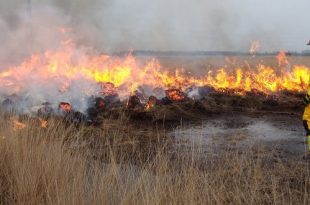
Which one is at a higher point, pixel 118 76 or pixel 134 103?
pixel 118 76

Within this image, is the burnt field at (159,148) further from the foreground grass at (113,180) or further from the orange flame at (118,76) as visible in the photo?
the orange flame at (118,76)

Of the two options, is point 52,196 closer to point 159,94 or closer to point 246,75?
point 159,94

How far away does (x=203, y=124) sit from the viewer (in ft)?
33.6

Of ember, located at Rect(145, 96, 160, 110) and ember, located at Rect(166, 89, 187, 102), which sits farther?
A: ember, located at Rect(166, 89, 187, 102)

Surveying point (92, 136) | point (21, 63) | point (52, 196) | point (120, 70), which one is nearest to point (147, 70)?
point (120, 70)

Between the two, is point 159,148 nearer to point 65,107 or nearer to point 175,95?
point 65,107

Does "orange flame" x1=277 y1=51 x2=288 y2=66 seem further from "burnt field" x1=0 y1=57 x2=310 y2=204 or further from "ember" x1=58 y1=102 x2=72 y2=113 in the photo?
"ember" x1=58 y1=102 x2=72 y2=113

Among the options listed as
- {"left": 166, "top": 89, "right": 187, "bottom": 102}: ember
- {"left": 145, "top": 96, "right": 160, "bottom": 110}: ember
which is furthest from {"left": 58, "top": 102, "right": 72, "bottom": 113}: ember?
{"left": 166, "top": 89, "right": 187, "bottom": 102}: ember

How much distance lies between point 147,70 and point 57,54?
2.80 meters

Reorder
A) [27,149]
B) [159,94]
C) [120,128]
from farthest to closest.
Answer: [159,94] → [120,128] → [27,149]

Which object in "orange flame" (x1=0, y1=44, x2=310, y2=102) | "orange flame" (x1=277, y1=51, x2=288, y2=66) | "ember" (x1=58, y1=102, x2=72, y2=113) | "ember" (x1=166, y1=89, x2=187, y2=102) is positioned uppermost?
"orange flame" (x1=277, y1=51, x2=288, y2=66)

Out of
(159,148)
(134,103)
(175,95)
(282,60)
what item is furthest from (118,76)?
(159,148)

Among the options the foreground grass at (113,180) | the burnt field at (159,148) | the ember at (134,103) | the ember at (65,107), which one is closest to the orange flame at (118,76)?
the burnt field at (159,148)

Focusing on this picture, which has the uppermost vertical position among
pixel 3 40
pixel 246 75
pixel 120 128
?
pixel 3 40
